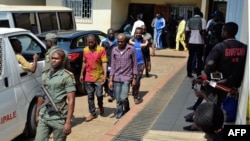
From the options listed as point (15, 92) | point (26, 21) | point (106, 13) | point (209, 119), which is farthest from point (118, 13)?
point (209, 119)

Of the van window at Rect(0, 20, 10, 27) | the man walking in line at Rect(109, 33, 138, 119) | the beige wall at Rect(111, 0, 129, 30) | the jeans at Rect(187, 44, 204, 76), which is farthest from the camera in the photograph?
the beige wall at Rect(111, 0, 129, 30)

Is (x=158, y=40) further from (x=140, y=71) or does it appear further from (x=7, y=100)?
(x=7, y=100)

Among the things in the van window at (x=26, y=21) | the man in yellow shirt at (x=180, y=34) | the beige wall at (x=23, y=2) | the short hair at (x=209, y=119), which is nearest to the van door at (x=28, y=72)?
the short hair at (x=209, y=119)

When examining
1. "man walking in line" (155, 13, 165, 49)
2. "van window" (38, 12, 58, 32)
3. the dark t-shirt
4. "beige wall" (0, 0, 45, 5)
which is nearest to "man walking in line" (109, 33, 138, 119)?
the dark t-shirt

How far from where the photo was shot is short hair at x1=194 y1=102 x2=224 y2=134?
2182mm

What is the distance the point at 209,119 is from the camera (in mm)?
2186

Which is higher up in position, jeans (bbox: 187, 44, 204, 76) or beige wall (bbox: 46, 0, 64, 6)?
beige wall (bbox: 46, 0, 64, 6)

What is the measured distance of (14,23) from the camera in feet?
32.1

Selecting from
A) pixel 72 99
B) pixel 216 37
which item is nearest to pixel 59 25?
pixel 216 37

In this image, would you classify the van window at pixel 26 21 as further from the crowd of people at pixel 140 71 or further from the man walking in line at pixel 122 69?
the man walking in line at pixel 122 69

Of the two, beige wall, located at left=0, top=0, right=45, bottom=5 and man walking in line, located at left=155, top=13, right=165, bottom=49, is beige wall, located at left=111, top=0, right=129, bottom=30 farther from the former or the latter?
beige wall, located at left=0, top=0, right=45, bottom=5

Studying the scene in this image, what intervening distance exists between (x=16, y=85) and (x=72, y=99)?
1348 millimetres

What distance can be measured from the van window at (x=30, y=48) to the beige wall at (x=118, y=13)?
1097 centimetres

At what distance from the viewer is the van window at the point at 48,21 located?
1099cm
